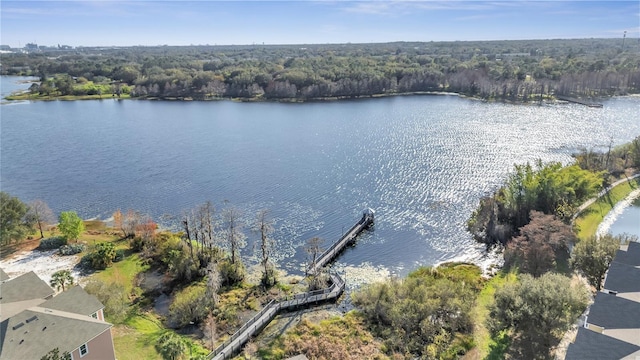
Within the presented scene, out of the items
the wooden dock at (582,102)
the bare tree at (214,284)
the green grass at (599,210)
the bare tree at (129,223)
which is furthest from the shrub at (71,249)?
the wooden dock at (582,102)

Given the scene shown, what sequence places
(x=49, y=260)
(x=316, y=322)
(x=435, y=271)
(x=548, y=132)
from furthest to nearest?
(x=548, y=132)
(x=49, y=260)
(x=435, y=271)
(x=316, y=322)

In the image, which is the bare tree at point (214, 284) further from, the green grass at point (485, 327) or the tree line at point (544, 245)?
the tree line at point (544, 245)

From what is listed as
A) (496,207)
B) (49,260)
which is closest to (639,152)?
(496,207)

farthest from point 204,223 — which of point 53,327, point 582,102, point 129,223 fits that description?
point 582,102

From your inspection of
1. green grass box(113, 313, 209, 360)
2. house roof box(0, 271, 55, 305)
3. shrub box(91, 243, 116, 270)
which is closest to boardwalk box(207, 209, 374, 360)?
green grass box(113, 313, 209, 360)

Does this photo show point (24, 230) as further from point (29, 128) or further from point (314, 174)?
point (29, 128)

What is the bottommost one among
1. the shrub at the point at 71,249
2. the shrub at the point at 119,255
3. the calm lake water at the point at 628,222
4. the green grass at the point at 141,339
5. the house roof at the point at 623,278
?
the green grass at the point at 141,339
